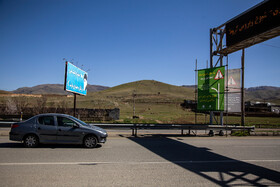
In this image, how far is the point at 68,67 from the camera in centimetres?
1673

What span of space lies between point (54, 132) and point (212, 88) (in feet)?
36.4

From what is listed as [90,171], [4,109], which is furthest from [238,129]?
[4,109]

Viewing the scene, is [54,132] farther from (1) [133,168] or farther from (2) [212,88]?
(2) [212,88]

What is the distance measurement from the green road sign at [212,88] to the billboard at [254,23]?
218 centimetres

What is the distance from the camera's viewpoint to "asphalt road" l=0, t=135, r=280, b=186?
5.44 metres

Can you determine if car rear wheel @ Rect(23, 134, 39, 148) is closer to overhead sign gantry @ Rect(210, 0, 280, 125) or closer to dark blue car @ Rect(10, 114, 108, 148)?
dark blue car @ Rect(10, 114, 108, 148)

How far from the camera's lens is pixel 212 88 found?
51.5ft

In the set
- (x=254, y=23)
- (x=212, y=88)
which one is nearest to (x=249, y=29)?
(x=254, y=23)

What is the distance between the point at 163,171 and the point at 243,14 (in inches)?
444

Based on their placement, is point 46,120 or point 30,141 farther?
point 46,120

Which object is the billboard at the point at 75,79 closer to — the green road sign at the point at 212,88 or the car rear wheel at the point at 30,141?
the car rear wheel at the point at 30,141

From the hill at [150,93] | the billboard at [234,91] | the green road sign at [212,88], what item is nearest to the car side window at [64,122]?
the green road sign at [212,88]

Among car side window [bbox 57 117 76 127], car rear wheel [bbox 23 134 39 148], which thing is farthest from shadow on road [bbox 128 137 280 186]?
car rear wheel [bbox 23 134 39 148]

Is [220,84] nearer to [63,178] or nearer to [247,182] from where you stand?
[247,182]
